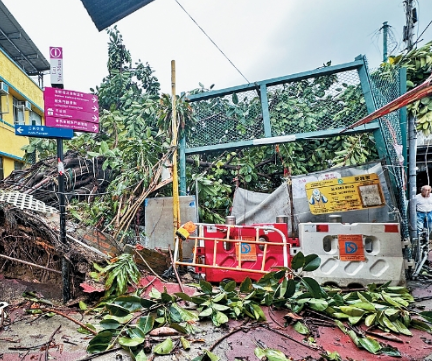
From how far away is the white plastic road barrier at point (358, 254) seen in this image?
407 cm

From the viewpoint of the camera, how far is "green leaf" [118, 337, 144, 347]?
7.23 ft

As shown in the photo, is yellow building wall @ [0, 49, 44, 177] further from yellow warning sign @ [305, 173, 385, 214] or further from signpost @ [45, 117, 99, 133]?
yellow warning sign @ [305, 173, 385, 214]

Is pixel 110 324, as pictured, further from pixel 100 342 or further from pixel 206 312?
pixel 206 312

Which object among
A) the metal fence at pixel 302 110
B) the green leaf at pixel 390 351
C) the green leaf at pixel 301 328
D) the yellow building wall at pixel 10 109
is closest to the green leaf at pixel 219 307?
the green leaf at pixel 301 328

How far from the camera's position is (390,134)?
5527 millimetres

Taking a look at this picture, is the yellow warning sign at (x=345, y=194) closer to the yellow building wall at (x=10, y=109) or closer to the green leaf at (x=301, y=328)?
the green leaf at (x=301, y=328)

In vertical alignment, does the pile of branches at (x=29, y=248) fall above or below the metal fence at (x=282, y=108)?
below

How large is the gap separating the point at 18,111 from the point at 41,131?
1267 centimetres

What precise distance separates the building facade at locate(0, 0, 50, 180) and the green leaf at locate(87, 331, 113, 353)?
1070 cm

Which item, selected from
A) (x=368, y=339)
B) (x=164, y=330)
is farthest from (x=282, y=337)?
(x=164, y=330)

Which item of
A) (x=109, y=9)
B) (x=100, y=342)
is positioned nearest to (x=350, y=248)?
(x=100, y=342)

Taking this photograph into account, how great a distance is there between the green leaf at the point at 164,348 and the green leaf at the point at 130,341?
14 cm

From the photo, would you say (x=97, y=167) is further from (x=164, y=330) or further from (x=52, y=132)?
(x=164, y=330)

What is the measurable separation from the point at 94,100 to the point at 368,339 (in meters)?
4.26
